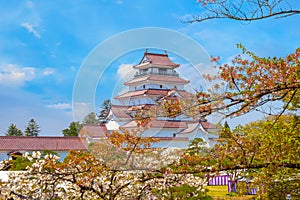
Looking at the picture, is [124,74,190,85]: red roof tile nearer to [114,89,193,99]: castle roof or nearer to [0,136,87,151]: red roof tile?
[114,89,193,99]: castle roof

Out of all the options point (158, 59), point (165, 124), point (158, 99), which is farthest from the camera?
point (158, 59)

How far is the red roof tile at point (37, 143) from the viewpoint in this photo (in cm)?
2120

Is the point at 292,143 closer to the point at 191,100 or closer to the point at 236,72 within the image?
the point at 236,72

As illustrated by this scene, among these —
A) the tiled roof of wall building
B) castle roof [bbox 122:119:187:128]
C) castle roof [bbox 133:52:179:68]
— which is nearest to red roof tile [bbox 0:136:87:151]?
castle roof [bbox 133:52:179:68]

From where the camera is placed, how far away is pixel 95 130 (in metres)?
3.91

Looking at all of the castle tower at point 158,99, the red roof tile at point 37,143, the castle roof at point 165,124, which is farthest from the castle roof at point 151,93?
the red roof tile at point 37,143

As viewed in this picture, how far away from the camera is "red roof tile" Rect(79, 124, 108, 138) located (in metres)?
3.87

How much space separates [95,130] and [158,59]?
3.44 ft

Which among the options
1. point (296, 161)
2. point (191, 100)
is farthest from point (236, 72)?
point (296, 161)

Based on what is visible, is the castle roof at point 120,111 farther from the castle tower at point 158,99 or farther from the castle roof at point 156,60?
the castle roof at point 156,60

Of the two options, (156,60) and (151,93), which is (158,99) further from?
(156,60)

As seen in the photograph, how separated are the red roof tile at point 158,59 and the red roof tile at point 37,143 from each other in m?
17.4

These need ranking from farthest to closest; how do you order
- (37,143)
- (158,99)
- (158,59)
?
1. (37,143)
2. (158,59)
3. (158,99)

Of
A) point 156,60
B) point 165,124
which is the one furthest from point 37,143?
point 165,124
